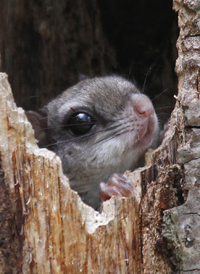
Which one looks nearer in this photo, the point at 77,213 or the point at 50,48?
the point at 77,213

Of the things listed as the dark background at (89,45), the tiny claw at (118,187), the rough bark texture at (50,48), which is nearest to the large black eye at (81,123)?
the tiny claw at (118,187)

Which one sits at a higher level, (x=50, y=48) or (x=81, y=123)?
(x=50, y=48)

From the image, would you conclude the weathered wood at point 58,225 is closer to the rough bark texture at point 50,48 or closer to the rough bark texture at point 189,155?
the rough bark texture at point 189,155

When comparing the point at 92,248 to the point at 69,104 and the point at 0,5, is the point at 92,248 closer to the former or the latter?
the point at 69,104

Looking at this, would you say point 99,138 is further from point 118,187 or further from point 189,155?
point 189,155

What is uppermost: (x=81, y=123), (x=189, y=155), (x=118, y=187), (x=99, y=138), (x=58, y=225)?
(x=81, y=123)

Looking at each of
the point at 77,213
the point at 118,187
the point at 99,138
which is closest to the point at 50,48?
the point at 99,138

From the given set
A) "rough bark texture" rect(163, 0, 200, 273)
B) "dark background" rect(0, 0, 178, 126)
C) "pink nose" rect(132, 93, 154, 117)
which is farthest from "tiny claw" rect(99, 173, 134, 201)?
"dark background" rect(0, 0, 178, 126)
